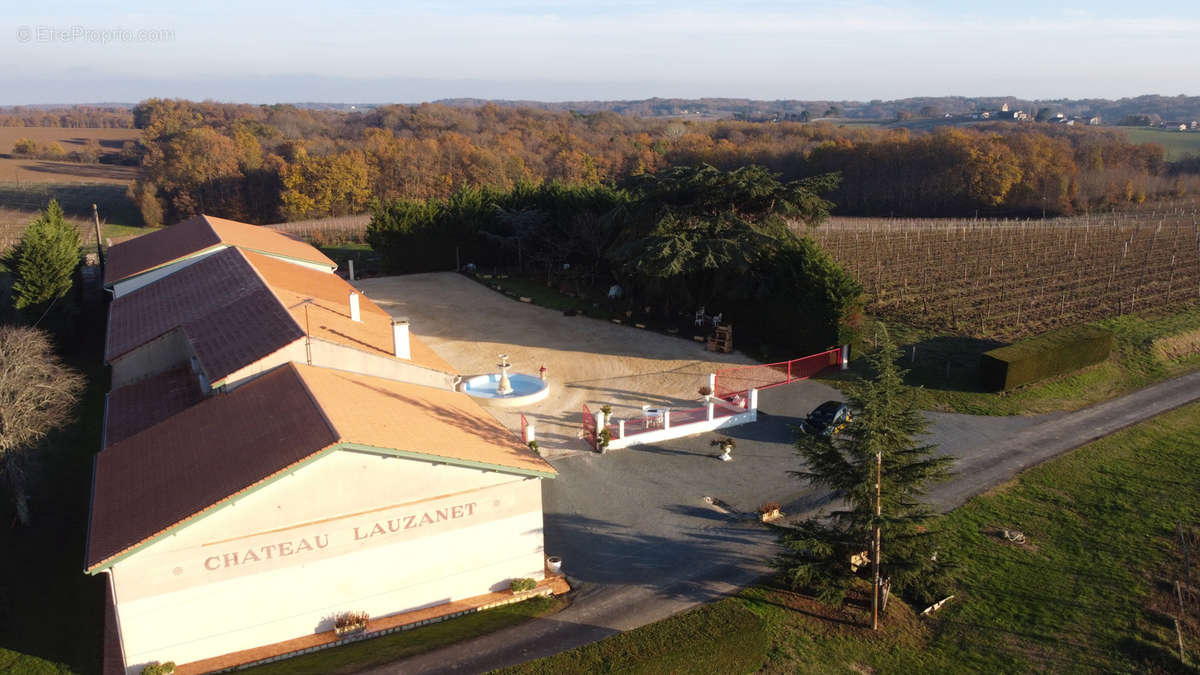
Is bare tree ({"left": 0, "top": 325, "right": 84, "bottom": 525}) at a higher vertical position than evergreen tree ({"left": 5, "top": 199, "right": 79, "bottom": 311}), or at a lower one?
lower

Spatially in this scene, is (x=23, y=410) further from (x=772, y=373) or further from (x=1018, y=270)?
(x=1018, y=270)

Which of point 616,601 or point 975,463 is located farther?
point 975,463

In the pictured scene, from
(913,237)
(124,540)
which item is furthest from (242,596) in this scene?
(913,237)

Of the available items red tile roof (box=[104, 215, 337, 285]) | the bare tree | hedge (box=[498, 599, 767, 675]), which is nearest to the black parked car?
hedge (box=[498, 599, 767, 675])

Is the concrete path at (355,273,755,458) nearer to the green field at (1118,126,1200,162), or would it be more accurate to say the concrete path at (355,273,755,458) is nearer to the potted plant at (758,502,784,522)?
the potted plant at (758,502,784,522)

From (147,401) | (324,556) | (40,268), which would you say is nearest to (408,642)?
(324,556)

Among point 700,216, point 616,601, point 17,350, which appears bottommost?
point 616,601

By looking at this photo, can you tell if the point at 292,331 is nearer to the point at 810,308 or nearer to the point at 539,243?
the point at 810,308
